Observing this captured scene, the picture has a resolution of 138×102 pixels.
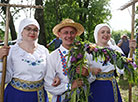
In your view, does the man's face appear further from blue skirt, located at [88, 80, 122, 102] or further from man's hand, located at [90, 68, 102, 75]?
blue skirt, located at [88, 80, 122, 102]

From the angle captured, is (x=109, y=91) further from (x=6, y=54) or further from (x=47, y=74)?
(x=6, y=54)

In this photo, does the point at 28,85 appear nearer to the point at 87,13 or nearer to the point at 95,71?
the point at 95,71

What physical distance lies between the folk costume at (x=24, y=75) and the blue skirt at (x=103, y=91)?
81 centimetres

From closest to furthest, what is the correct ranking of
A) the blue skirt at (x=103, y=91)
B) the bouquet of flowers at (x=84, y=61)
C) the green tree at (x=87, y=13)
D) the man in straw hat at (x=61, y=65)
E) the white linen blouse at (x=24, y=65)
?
the bouquet of flowers at (x=84, y=61) → the white linen blouse at (x=24, y=65) → the man in straw hat at (x=61, y=65) → the blue skirt at (x=103, y=91) → the green tree at (x=87, y=13)

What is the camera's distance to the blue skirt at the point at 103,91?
8.77 feet

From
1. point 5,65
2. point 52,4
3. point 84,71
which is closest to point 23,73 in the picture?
point 5,65

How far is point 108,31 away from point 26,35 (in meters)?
1.28

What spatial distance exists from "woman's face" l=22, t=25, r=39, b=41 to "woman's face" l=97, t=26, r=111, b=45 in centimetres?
103

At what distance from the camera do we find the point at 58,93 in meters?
2.46

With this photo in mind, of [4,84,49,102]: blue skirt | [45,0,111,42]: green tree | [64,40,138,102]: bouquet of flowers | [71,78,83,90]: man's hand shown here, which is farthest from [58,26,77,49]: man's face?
[45,0,111,42]: green tree

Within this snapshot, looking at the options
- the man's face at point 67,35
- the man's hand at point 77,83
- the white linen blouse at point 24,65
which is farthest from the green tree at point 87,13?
the man's hand at point 77,83

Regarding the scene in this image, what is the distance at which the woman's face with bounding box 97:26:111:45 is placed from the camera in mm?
2752

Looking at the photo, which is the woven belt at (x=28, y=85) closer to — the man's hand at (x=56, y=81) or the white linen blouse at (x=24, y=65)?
the white linen blouse at (x=24, y=65)

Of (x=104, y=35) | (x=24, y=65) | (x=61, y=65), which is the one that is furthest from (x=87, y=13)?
(x=24, y=65)
